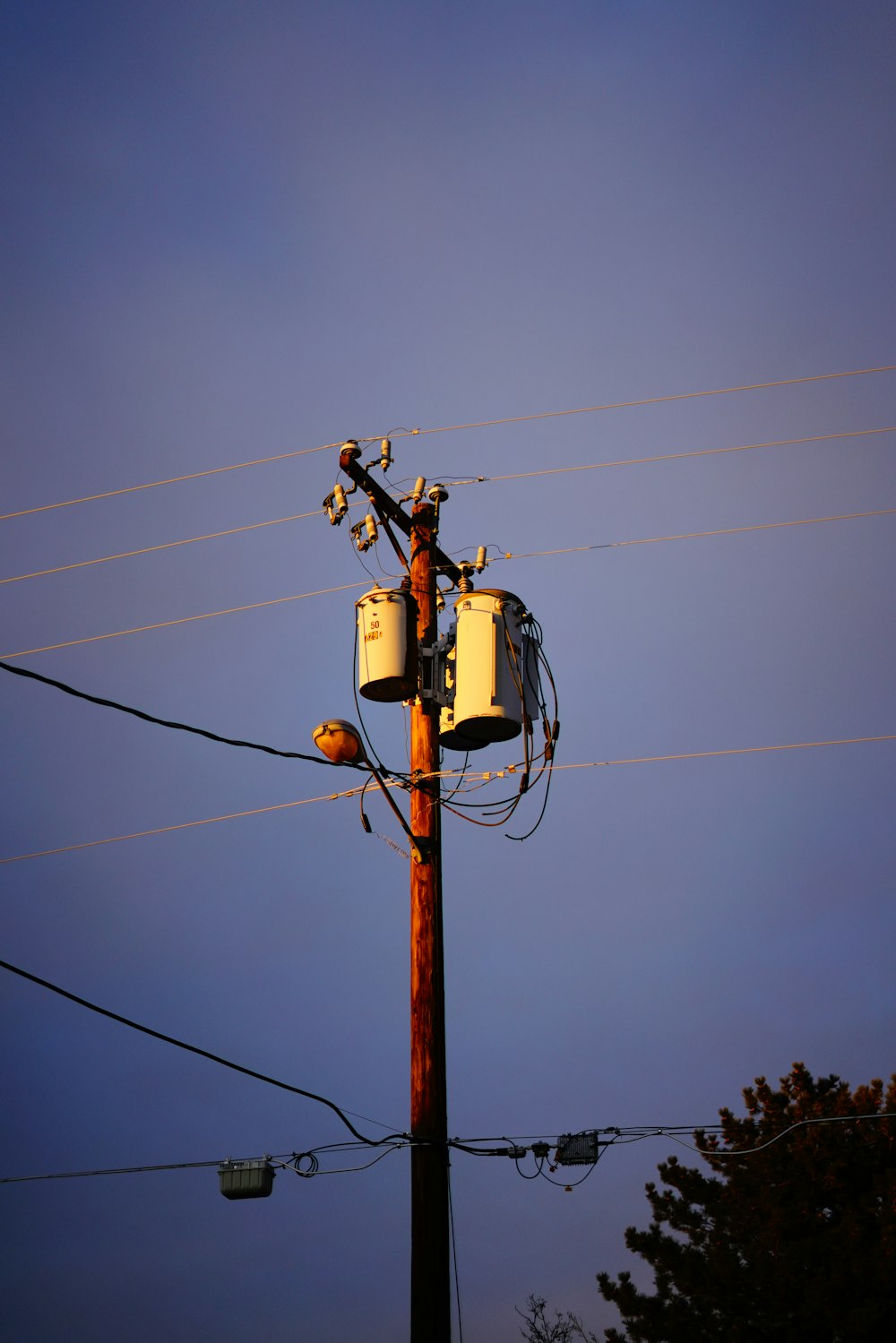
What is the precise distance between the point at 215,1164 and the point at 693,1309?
48.5 feet

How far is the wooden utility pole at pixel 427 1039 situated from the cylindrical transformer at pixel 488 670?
13.1 inches

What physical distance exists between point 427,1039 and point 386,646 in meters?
→ 3.20

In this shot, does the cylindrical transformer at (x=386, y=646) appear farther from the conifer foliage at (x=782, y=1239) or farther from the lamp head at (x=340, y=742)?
the conifer foliage at (x=782, y=1239)

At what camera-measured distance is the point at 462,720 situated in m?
11.1

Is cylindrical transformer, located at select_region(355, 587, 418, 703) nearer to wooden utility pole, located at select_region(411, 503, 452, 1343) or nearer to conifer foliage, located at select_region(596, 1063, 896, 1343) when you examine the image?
wooden utility pole, located at select_region(411, 503, 452, 1343)

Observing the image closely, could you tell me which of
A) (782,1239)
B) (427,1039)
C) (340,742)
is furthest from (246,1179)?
(782,1239)

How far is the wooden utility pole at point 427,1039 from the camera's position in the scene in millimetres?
9281

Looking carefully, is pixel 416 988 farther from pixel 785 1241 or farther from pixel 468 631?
pixel 785 1241

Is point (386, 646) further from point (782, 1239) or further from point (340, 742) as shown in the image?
point (782, 1239)

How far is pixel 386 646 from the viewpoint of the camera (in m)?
11.2

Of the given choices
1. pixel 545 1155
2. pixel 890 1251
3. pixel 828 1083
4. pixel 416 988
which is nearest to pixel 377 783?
pixel 416 988

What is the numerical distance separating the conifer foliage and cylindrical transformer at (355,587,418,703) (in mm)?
13467

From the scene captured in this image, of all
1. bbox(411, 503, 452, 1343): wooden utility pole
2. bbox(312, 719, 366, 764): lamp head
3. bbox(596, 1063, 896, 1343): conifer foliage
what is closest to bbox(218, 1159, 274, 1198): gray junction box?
bbox(411, 503, 452, 1343): wooden utility pole

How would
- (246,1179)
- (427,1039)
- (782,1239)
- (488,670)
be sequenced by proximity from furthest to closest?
(782,1239), (246,1179), (488,670), (427,1039)
